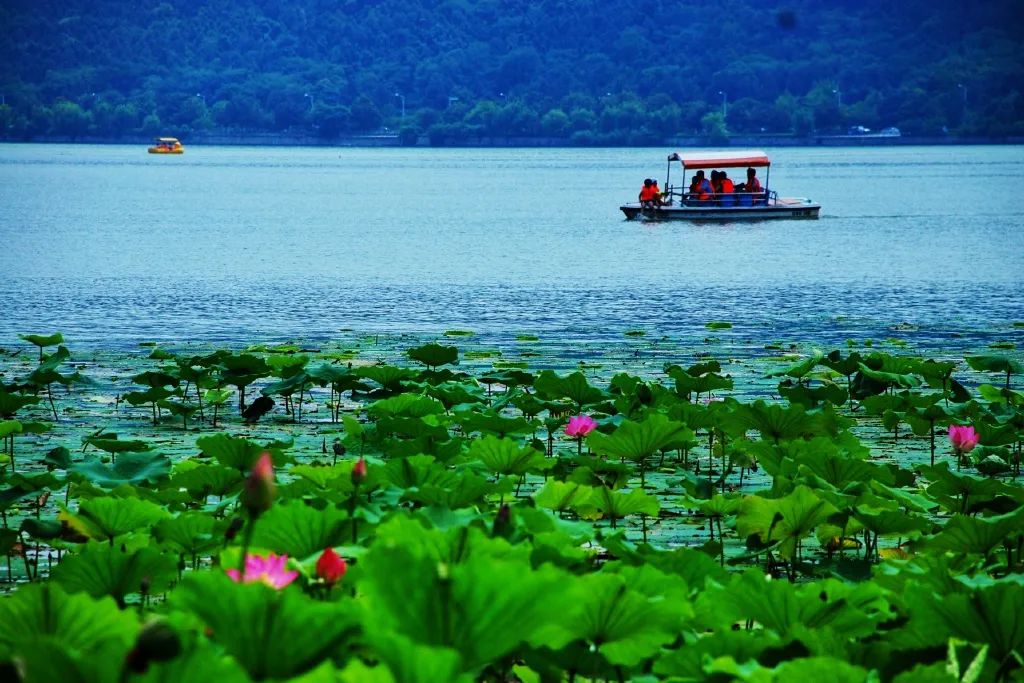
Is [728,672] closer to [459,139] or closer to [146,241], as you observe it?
[146,241]

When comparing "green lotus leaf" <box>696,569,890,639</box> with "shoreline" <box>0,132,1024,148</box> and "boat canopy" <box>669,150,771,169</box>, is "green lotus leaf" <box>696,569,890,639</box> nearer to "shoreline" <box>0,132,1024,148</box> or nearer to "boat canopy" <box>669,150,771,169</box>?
"boat canopy" <box>669,150,771,169</box>

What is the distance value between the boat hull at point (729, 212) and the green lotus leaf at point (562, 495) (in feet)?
→ 93.6

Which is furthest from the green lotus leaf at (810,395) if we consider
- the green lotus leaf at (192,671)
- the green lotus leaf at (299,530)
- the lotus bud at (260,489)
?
the green lotus leaf at (192,671)

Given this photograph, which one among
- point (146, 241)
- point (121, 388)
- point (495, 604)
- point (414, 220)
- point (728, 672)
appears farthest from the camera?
point (414, 220)

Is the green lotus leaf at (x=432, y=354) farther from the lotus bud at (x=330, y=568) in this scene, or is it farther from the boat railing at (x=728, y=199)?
the boat railing at (x=728, y=199)

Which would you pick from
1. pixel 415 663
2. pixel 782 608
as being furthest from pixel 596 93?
pixel 415 663

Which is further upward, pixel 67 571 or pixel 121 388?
pixel 67 571

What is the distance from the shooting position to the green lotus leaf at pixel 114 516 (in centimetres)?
401

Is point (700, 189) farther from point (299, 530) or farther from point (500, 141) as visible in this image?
point (500, 141)

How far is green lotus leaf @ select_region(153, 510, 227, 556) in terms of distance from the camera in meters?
3.90

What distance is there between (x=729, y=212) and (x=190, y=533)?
3106 cm

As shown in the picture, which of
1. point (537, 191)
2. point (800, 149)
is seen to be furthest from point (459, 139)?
point (537, 191)

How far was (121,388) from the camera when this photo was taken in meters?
10.1

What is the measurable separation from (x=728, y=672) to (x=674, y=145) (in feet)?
544
